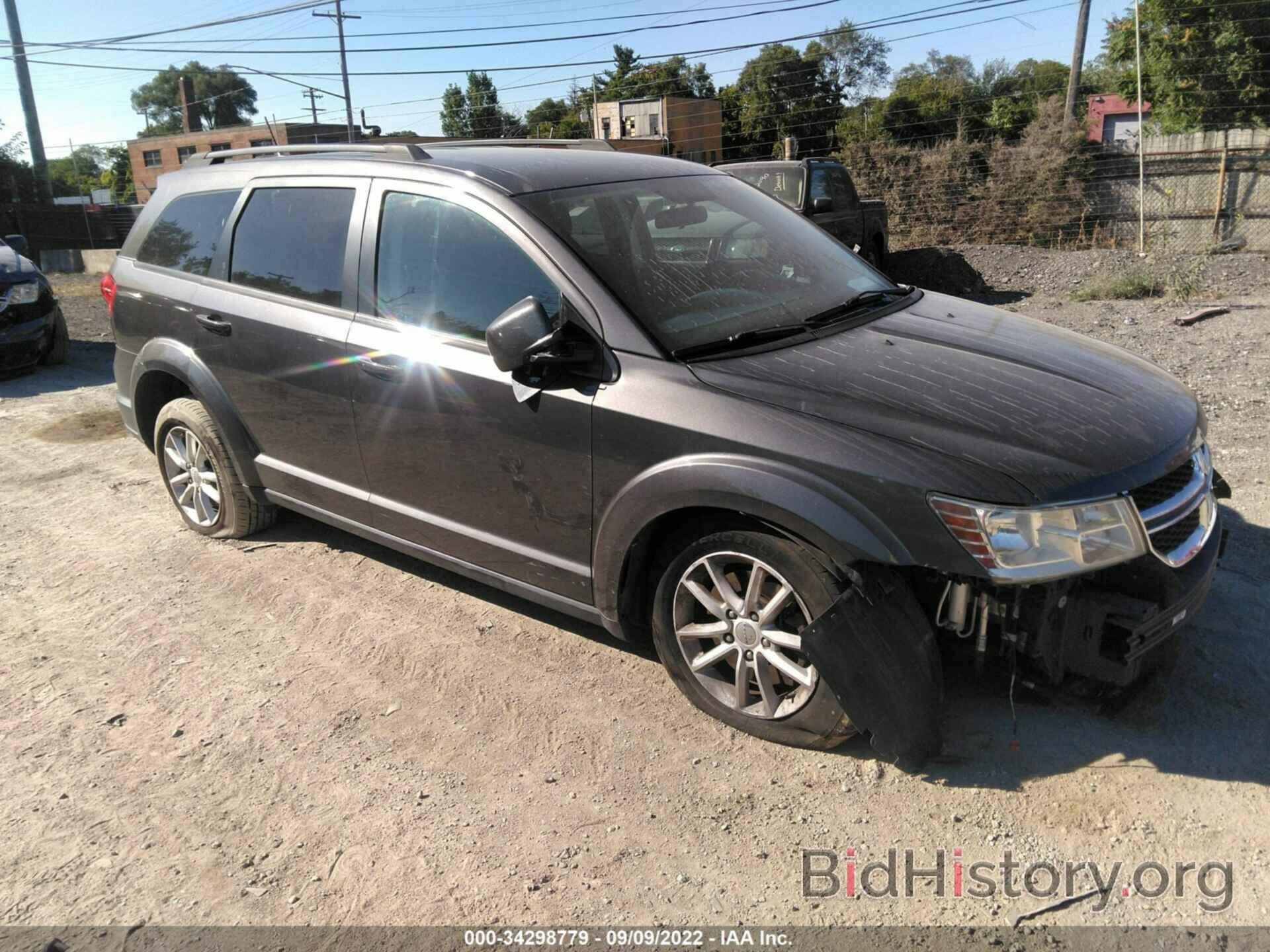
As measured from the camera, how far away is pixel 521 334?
3117mm

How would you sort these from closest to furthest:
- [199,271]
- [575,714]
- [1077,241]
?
1. [575,714]
2. [199,271]
3. [1077,241]

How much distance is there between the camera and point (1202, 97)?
91.6 feet

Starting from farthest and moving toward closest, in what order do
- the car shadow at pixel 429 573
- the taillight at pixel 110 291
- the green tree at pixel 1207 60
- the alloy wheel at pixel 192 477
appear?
1. the green tree at pixel 1207 60
2. the taillight at pixel 110 291
3. the alloy wheel at pixel 192 477
4. the car shadow at pixel 429 573

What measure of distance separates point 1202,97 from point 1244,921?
3220 cm

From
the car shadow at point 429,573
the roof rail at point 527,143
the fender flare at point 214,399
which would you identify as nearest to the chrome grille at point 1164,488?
the car shadow at point 429,573

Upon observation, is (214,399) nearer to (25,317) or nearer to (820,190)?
(25,317)

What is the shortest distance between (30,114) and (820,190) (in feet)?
79.7

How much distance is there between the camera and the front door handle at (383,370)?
12.2 feet

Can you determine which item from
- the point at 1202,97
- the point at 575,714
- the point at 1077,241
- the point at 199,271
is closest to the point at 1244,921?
the point at 575,714

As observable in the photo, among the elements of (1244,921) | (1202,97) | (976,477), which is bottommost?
(1244,921)

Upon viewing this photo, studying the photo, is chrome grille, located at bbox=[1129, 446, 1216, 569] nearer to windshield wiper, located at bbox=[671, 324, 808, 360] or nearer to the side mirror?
windshield wiper, located at bbox=[671, 324, 808, 360]

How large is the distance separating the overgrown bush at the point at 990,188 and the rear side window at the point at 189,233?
52.2 feet

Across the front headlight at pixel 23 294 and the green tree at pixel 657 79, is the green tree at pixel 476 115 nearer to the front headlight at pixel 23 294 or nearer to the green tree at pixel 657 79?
the green tree at pixel 657 79

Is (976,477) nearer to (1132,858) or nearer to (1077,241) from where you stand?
(1132,858)
